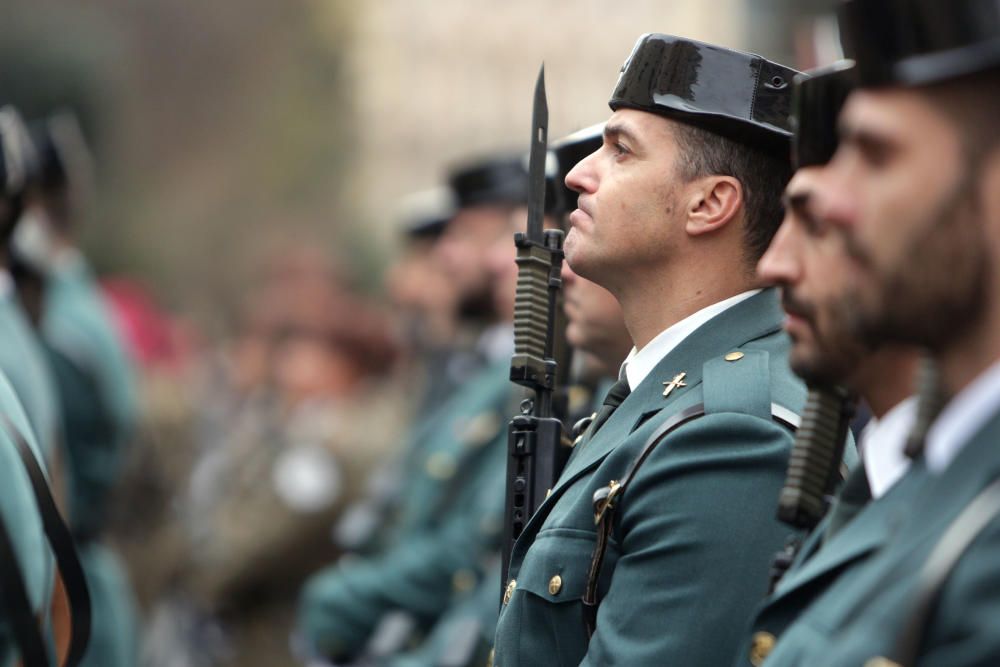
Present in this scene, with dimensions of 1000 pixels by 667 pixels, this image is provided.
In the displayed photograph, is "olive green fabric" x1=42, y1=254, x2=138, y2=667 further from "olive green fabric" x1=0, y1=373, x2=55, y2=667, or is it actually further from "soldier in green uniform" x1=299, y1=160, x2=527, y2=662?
"olive green fabric" x1=0, y1=373, x2=55, y2=667

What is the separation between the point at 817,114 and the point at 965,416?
0.67 metres

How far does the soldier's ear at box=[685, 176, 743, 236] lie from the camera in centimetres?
331

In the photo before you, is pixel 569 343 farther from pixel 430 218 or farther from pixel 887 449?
pixel 430 218

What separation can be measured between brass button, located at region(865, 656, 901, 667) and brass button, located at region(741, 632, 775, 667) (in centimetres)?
35

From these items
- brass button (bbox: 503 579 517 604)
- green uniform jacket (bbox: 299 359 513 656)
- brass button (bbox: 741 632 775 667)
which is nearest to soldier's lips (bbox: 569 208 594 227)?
brass button (bbox: 503 579 517 604)

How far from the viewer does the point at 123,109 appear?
3130 centimetres

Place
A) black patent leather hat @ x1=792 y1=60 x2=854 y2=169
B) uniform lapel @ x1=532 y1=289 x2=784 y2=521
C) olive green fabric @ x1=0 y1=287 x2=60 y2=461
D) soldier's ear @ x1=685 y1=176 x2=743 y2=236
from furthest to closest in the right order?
olive green fabric @ x1=0 y1=287 x2=60 y2=461 < soldier's ear @ x1=685 y1=176 x2=743 y2=236 < uniform lapel @ x1=532 y1=289 x2=784 y2=521 < black patent leather hat @ x1=792 y1=60 x2=854 y2=169

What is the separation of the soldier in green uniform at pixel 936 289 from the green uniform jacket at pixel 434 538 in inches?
172

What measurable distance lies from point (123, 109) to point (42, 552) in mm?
28718

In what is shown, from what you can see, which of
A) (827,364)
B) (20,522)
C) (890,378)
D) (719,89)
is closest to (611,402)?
(719,89)

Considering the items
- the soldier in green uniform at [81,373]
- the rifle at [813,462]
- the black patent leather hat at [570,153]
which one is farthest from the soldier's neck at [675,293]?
the soldier in green uniform at [81,373]

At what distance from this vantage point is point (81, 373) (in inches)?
300

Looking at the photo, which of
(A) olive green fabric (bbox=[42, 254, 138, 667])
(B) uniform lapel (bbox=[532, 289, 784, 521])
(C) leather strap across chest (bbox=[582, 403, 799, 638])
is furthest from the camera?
(A) olive green fabric (bbox=[42, 254, 138, 667])

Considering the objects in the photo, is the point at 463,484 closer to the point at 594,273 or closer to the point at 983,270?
the point at 594,273
